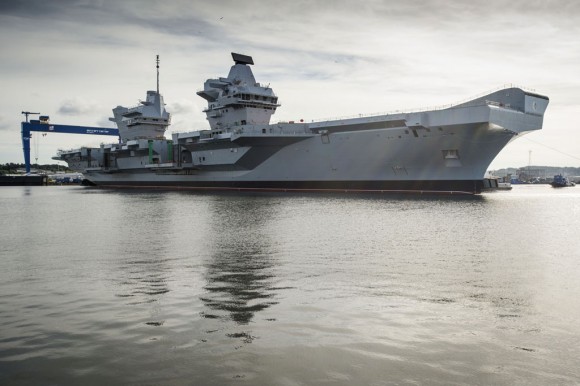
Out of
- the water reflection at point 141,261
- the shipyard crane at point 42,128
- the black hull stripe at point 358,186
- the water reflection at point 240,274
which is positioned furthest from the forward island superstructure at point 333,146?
the shipyard crane at point 42,128

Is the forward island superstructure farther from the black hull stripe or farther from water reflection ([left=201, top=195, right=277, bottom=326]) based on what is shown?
water reflection ([left=201, top=195, right=277, bottom=326])

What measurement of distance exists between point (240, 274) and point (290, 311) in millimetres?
2825

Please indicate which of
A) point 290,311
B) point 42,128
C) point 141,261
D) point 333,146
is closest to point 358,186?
point 333,146

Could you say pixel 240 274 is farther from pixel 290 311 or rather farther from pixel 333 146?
pixel 333 146

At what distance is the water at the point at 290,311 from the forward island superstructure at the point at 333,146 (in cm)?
2007

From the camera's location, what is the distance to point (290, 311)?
6770mm

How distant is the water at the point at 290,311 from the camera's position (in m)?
4.76

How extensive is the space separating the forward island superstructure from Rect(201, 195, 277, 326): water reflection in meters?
20.5

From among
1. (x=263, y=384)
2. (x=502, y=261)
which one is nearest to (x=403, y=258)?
(x=502, y=261)

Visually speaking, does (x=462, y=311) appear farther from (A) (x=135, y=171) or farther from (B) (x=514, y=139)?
(A) (x=135, y=171)

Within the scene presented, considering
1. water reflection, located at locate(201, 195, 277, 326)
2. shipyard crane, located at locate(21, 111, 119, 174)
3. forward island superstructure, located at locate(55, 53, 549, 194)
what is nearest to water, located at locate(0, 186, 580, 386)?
water reflection, located at locate(201, 195, 277, 326)

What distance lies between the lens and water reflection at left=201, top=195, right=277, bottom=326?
6.89 metres

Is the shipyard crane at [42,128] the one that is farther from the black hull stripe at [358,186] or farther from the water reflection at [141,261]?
the water reflection at [141,261]

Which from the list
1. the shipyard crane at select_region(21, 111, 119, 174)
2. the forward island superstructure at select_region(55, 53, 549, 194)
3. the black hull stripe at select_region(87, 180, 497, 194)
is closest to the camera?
the forward island superstructure at select_region(55, 53, 549, 194)
